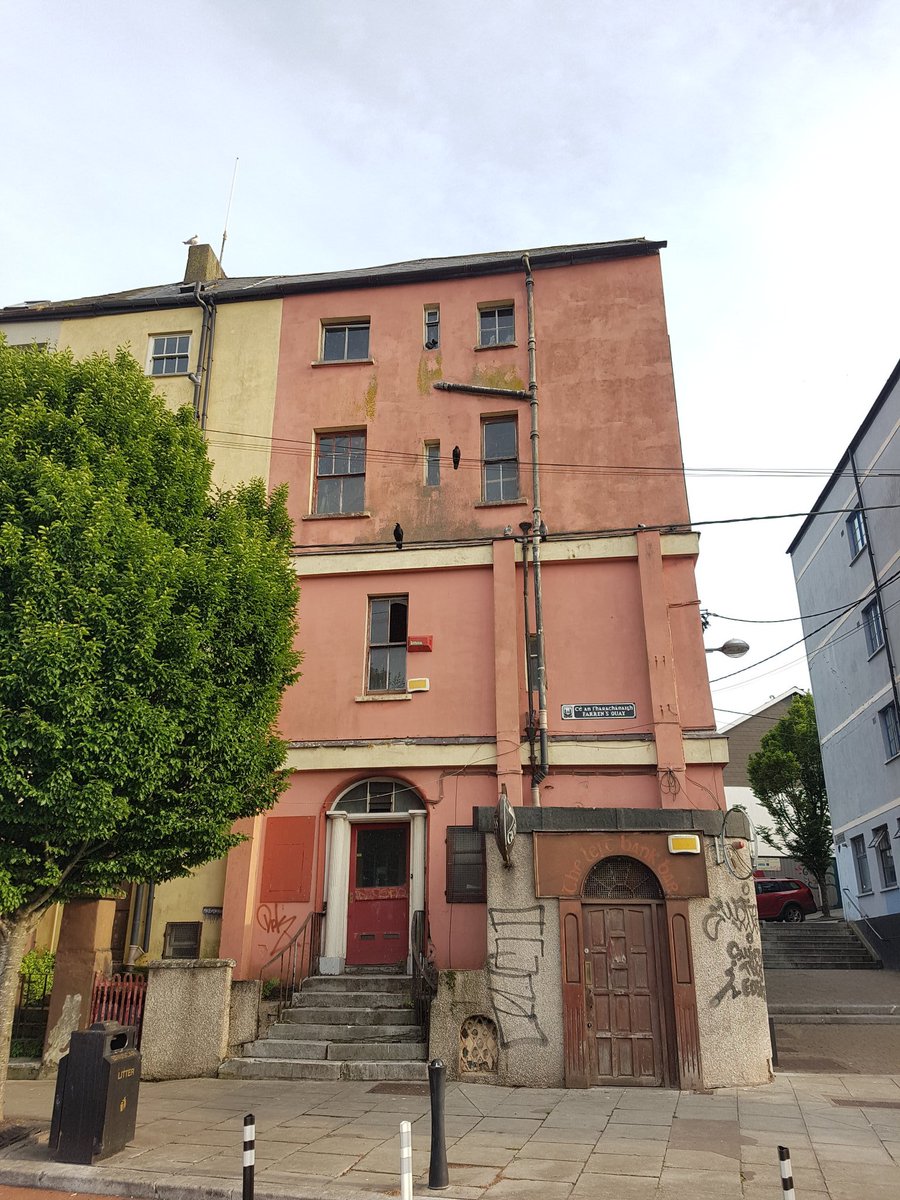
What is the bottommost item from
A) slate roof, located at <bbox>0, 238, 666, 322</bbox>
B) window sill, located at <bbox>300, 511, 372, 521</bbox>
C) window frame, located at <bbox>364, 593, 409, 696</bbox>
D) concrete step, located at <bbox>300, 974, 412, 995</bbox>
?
concrete step, located at <bbox>300, 974, 412, 995</bbox>

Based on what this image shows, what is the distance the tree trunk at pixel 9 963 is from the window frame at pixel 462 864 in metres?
6.21

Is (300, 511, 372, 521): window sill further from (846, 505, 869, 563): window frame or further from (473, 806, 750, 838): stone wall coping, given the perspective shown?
(846, 505, 869, 563): window frame

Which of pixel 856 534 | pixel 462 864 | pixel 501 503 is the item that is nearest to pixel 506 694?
pixel 462 864

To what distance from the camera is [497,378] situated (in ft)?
55.0

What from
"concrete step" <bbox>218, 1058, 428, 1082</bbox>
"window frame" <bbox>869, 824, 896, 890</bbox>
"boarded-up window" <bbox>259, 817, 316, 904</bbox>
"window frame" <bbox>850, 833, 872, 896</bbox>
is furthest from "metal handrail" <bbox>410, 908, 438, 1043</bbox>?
"window frame" <bbox>850, 833, 872, 896</bbox>

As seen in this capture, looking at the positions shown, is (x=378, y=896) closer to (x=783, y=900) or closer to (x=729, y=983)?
(x=729, y=983)

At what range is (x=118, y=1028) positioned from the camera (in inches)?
323

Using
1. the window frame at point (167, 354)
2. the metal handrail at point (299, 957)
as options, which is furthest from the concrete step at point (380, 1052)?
the window frame at point (167, 354)

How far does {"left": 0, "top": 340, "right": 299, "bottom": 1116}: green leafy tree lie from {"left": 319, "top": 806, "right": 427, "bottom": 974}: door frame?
3.22 meters

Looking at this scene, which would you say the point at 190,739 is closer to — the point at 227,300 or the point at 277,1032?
the point at 277,1032

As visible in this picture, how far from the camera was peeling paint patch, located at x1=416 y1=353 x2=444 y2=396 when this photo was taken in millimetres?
16859

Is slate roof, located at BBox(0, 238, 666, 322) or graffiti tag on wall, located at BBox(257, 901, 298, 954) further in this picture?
slate roof, located at BBox(0, 238, 666, 322)

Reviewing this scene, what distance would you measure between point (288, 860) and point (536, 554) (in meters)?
6.69

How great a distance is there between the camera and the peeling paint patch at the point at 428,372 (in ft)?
55.3
